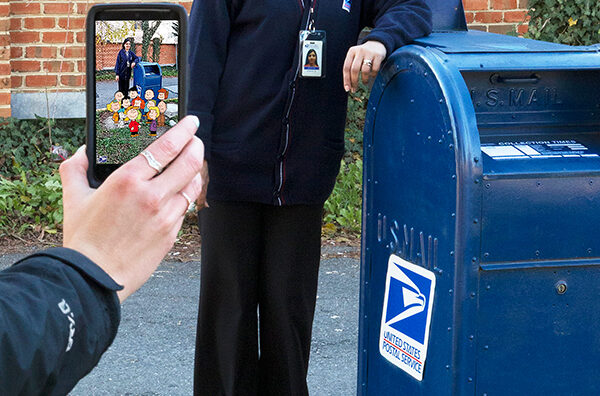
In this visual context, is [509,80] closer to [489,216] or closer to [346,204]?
[489,216]

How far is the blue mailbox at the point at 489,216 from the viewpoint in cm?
258

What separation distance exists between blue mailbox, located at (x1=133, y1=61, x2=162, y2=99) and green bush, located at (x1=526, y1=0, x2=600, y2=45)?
550 centimetres

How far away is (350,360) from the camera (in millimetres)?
4359

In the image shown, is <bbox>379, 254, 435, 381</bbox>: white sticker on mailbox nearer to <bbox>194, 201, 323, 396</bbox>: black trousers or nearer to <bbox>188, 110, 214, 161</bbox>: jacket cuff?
<bbox>194, 201, 323, 396</bbox>: black trousers

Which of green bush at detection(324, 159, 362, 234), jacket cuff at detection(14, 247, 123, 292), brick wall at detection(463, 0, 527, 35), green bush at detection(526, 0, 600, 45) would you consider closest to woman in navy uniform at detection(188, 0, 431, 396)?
jacket cuff at detection(14, 247, 123, 292)

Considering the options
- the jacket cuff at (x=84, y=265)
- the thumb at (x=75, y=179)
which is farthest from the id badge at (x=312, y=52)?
the jacket cuff at (x=84, y=265)

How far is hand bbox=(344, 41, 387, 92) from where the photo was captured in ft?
9.13

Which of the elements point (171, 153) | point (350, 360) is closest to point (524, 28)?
point (350, 360)

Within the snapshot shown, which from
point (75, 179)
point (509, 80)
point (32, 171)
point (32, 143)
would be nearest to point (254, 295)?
point (509, 80)

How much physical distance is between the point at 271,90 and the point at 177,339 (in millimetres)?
1994

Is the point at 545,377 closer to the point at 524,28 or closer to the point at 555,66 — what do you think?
the point at 555,66

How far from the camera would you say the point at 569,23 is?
663 centimetres

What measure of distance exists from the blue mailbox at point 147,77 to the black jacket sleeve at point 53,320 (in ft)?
1.99

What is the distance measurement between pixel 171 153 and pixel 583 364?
1.99 m
